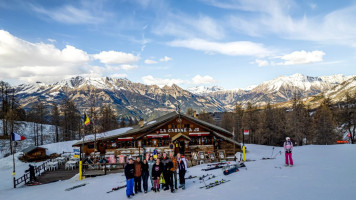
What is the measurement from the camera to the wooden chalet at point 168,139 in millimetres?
31359

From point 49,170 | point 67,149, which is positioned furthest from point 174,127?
point 67,149

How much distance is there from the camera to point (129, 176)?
11258 mm

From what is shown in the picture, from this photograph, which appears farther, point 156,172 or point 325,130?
point 325,130

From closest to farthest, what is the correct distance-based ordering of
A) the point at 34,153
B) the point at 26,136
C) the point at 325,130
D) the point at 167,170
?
the point at 167,170
the point at 34,153
the point at 325,130
the point at 26,136

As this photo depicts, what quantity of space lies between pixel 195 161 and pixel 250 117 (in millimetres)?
Result: 43599

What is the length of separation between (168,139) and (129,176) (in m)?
21.0

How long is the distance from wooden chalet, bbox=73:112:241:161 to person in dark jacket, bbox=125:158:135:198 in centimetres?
1933

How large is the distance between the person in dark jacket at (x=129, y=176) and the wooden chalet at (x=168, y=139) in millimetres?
19331

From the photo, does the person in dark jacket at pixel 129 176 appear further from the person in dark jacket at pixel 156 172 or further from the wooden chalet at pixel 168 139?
the wooden chalet at pixel 168 139

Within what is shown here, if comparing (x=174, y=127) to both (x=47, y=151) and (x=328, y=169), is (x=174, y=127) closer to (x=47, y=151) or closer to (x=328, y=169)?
(x=328, y=169)

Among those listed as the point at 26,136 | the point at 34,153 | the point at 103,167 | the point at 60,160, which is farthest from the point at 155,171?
the point at 26,136

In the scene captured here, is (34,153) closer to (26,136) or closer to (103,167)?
(103,167)

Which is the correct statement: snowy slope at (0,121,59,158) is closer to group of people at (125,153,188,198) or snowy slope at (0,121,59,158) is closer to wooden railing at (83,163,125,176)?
wooden railing at (83,163,125,176)

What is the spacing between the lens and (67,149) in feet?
152
